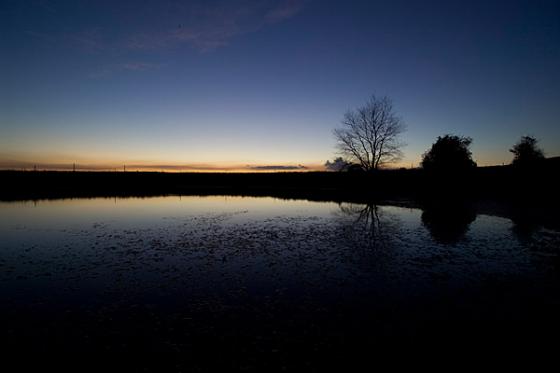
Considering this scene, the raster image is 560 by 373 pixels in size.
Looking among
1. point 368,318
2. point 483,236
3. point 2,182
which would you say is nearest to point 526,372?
point 368,318

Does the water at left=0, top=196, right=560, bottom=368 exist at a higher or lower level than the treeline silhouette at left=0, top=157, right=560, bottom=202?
lower

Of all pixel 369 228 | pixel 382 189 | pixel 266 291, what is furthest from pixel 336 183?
pixel 266 291

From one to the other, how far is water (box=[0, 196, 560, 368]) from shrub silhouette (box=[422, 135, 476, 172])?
35.6 metres

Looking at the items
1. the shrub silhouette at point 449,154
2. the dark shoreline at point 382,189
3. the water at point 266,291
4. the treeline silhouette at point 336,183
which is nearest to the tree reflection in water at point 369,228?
the water at point 266,291

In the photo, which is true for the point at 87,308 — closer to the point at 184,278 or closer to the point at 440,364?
the point at 184,278

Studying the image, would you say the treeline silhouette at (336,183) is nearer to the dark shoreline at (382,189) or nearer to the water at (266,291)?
the dark shoreline at (382,189)

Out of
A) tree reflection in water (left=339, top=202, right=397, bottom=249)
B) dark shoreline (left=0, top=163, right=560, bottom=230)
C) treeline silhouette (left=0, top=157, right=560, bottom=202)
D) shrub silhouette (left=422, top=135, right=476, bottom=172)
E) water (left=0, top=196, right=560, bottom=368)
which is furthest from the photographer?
shrub silhouette (left=422, top=135, right=476, bottom=172)

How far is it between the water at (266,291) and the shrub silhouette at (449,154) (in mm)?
35559

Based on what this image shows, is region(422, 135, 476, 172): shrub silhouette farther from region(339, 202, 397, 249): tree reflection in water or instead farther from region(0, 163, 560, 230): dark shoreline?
region(339, 202, 397, 249): tree reflection in water

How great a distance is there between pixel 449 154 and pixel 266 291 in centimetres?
5104

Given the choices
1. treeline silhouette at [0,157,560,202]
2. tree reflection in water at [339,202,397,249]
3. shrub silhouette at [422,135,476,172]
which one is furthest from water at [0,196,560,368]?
shrub silhouette at [422,135,476,172]

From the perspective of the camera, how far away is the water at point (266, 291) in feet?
17.9

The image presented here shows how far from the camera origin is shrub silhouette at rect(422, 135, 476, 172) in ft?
154

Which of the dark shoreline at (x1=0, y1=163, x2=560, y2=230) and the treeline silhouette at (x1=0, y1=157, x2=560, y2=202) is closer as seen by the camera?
the dark shoreline at (x1=0, y1=163, x2=560, y2=230)
